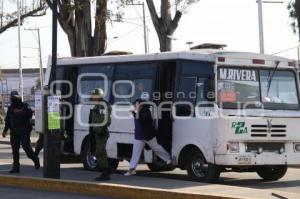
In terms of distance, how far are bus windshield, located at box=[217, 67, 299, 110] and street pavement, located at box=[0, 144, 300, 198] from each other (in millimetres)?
1606

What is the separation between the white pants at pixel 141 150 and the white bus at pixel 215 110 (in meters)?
0.15

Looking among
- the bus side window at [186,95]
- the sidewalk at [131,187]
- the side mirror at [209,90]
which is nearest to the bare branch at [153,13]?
the sidewalk at [131,187]

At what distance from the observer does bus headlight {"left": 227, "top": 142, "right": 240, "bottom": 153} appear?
1323cm

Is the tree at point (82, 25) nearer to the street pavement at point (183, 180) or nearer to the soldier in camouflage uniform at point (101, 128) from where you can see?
the street pavement at point (183, 180)

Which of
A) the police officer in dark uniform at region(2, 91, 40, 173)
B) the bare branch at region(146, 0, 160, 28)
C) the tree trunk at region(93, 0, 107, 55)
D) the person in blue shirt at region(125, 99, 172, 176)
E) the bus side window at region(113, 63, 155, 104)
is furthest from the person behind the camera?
the tree trunk at region(93, 0, 107, 55)

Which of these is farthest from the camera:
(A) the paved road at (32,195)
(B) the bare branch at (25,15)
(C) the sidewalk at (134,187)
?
(B) the bare branch at (25,15)

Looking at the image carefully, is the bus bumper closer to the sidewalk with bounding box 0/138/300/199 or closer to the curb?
the sidewalk with bounding box 0/138/300/199

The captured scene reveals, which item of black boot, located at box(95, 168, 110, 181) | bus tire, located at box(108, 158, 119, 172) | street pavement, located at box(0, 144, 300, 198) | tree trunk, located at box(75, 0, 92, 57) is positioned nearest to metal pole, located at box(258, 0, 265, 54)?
tree trunk, located at box(75, 0, 92, 57)

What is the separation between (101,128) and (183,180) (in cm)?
203

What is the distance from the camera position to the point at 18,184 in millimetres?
14227

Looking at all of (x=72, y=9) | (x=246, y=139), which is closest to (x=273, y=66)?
(x=246, y=139)

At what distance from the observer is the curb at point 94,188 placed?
11.3 m

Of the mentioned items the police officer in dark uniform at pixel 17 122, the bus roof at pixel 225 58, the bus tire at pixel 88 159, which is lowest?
the bus tire at pixel 88 159

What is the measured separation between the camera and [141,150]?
47.2 feet
